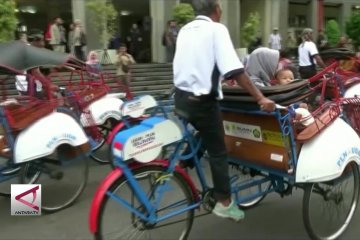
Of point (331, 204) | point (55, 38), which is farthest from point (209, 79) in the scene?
point (55, 38)

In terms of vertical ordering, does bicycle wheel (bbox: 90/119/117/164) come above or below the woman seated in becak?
below

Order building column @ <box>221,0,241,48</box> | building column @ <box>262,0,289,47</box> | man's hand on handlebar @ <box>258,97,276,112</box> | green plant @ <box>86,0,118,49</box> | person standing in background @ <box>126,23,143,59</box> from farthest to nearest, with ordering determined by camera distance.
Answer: building column @ <box>262,0,289,47</box> < building column @ <box>221,0,241,48</box> < person standing in background @ <box>126,23,143,59</box> < green plant @ <box>86,0,118,49</box> < man's hand on handlebar @ <box>258,97,276,112</box>

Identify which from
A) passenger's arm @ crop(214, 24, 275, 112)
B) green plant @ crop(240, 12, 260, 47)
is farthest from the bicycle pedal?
green plant @ crop(240, 12, 260, 47)

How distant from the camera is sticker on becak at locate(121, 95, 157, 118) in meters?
5.97

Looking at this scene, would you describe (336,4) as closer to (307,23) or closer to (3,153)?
(307,23)

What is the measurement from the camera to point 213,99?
3547 mm

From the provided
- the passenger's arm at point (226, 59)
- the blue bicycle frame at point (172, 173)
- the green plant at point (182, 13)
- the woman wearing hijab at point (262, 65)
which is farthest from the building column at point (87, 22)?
the passenger's arm at point (226, 59)

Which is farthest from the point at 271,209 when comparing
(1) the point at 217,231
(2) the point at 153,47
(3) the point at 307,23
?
(3) the point at 307,23

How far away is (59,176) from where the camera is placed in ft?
17.0

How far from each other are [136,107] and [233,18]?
1859 cm

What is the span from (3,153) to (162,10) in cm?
1716

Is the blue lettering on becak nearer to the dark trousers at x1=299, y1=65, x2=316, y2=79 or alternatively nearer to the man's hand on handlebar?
the man's hand on handlebar

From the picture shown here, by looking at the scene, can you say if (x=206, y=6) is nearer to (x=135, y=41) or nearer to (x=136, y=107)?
(x=136, y=107)

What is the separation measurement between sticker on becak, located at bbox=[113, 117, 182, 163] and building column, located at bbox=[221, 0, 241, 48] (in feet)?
67.2
